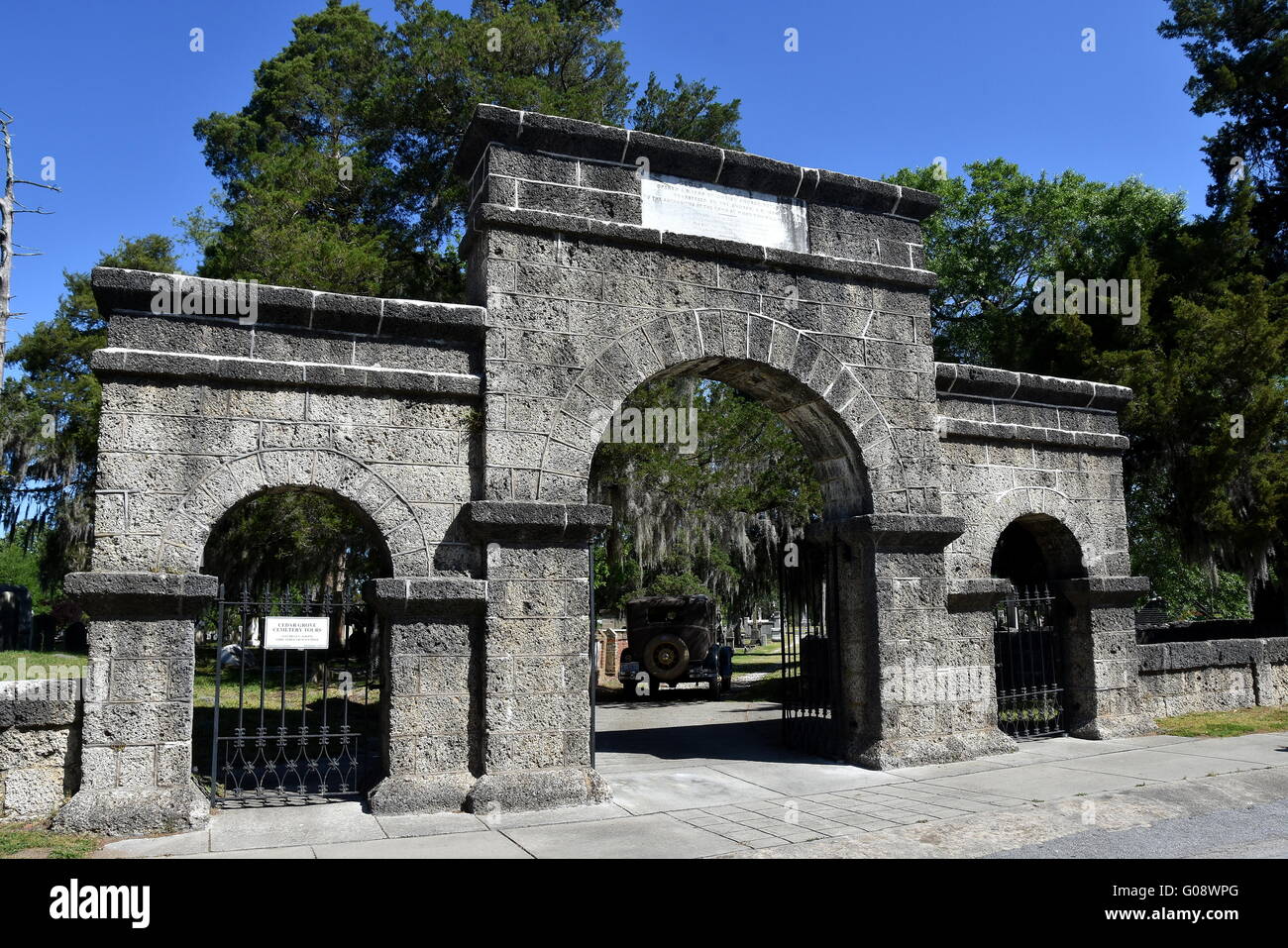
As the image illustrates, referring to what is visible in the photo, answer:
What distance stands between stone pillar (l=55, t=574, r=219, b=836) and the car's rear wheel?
10.9m

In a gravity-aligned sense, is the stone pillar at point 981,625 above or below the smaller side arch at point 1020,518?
below

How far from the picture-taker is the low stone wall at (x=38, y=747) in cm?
574

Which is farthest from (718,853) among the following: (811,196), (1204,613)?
(1204,613)

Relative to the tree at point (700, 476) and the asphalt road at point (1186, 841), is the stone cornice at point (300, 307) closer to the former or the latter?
the asphalt road at point (1186, 841)

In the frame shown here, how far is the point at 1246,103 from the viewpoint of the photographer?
15.2m

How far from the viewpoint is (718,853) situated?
5.39m

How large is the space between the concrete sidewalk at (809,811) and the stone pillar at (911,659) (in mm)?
229

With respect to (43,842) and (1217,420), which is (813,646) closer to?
(43,842)

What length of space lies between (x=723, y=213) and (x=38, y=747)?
6.69 metres

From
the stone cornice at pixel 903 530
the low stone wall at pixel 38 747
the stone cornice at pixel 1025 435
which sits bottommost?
the low stone wall at pixel 38 747

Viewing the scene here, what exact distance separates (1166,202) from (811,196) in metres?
15.4

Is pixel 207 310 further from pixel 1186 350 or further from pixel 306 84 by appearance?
pixel 306 84

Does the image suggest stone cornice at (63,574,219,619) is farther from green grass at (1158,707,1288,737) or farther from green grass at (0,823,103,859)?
green grass at (1158,707,1288,737)

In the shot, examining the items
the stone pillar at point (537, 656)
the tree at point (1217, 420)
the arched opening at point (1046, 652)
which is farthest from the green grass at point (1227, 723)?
the stone pillar at point (537, 656)
